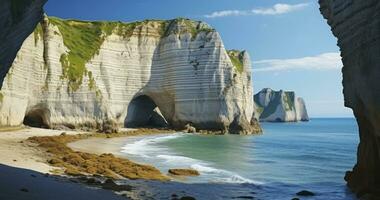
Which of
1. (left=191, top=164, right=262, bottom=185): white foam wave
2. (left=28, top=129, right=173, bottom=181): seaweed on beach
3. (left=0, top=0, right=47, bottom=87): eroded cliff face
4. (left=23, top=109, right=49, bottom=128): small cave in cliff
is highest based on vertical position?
(left=0, top=0, right=47, bottom=87): eroded cliff face

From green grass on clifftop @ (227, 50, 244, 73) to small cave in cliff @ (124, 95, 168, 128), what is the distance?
15.9 meters

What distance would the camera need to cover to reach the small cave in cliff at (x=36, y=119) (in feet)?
153

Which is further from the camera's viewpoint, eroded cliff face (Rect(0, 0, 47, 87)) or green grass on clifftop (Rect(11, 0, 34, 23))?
green grass on clifftop (Rect(11, 0, 34, 23))

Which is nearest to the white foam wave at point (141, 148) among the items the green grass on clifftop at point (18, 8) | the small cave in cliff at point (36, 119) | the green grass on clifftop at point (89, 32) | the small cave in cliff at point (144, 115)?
the small cave in cliff at point (36, 119)

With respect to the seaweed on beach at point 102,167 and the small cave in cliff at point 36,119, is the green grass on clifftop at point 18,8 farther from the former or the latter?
the small cave in cliff at point 36,119

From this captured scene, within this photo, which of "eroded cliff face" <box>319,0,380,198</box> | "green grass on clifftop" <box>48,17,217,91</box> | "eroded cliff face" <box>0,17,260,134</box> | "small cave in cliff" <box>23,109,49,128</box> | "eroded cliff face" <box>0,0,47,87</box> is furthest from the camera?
"eroded cliff face" <box>0,17,260,134</box>

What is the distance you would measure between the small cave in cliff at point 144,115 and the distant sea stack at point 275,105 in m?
116

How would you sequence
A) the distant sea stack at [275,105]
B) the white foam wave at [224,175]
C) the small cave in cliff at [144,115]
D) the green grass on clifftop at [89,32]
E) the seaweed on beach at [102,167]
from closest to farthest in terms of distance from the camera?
the seaweed on beach at [102,167], the white foam wave at [224,175], the green grass on clifftop at [89,32], the small cave in cliff at [144,115], the distant sea stack at [275,105]

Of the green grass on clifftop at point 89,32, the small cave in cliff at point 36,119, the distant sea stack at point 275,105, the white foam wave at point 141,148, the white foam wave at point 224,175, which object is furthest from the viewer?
the distant sea stack at point 275,105

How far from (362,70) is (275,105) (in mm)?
174877

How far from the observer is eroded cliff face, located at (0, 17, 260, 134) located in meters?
50.5

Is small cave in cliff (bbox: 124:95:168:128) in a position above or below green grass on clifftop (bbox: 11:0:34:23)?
below

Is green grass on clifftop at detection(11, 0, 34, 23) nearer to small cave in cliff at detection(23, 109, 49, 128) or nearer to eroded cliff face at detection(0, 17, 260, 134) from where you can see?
small cave in cliff at detection(23, 109, 49, 128)

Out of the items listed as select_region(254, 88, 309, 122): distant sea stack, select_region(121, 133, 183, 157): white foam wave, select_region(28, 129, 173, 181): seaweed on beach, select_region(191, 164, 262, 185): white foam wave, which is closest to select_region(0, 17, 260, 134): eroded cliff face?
select_region(121, 133, 183, 157): white foam wave
